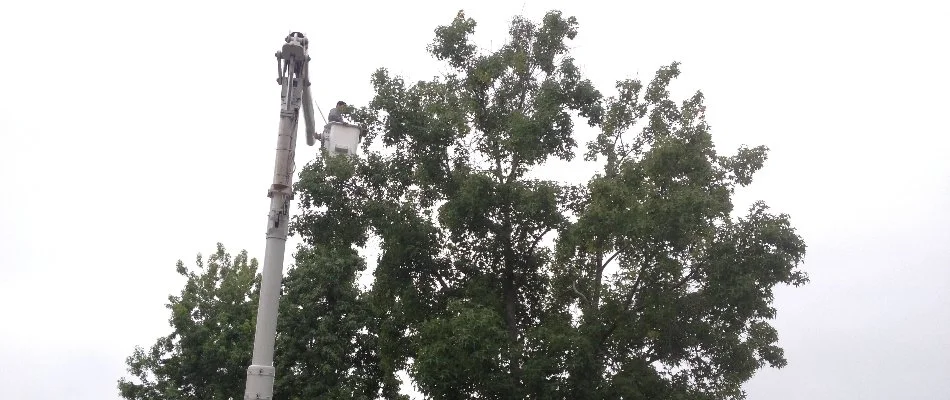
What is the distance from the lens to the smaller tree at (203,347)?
98.1ft

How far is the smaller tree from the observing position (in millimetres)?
29891

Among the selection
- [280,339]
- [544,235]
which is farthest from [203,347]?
[544,235]

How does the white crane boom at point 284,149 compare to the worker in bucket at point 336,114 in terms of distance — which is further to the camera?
the worker in bucket at point 336,114

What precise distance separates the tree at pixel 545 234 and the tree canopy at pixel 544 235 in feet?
0.12

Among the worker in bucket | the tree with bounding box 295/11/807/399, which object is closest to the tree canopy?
the tree with bounding box 295/11/807/399

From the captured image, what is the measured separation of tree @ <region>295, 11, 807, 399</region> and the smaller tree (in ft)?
39.6

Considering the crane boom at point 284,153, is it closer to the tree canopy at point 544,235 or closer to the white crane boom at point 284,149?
the white crane boom at point 284,149

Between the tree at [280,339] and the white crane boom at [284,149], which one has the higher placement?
the tree at [280,339]

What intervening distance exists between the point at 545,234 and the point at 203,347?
1641 centimetres

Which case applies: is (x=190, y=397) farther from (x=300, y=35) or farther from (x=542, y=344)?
(x=300, y=35)

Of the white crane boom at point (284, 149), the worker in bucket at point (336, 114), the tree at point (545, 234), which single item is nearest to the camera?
the white crane boom at point (284, 149)

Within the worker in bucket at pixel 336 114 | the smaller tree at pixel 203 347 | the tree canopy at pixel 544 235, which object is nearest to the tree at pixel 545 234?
the tree canopy at pixel 544 235

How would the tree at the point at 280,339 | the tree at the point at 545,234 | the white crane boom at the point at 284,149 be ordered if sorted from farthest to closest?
the tree at the point at 280,339, the tree at the point at 545,234, the white crane boom at the point at 284,149

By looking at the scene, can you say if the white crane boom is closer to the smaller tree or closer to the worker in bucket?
the worker in bucket
